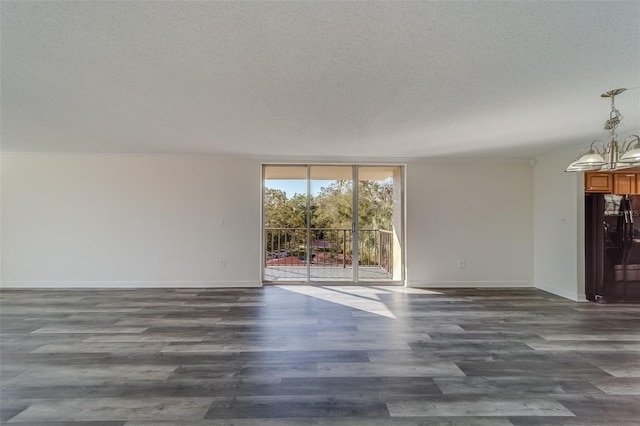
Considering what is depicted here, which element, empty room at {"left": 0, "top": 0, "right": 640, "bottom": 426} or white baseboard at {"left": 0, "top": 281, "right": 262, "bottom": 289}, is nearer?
empty room at {"left": 0, "top": 0, "right": 640, "bottom": 426}

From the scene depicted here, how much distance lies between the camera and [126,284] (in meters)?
4.77

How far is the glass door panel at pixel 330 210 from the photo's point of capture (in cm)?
517

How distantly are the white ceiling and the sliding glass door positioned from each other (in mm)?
1617

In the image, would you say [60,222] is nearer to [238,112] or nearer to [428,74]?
[238,112]

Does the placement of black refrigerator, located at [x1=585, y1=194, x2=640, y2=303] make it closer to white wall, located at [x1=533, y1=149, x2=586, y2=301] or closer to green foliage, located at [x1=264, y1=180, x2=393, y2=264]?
white wall, located at [x1=533, y1=149, x2=586, y2=301]

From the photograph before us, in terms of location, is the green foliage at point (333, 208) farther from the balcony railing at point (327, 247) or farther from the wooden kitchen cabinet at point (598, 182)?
the wooden kitchen cabinet at point (598, 182)

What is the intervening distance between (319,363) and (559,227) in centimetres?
433

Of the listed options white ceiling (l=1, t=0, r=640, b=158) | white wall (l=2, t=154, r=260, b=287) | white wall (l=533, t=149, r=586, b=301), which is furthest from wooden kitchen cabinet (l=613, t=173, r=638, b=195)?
white wall (l=2, t=154, r=260, b=287)

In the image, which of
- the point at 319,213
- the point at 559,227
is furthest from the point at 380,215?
the point at 559,227

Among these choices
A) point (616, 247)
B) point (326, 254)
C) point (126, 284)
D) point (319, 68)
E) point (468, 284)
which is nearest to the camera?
point (319, 68)

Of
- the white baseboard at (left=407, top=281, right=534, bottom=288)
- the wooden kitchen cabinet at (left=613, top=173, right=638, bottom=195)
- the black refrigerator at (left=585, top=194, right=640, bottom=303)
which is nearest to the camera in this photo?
the black refrigerator at (left=585, top=194, right=640, bottom=303)

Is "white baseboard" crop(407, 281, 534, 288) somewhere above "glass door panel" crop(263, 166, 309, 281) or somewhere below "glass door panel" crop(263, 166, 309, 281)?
below

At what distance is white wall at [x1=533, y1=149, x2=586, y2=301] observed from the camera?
406 centimetres

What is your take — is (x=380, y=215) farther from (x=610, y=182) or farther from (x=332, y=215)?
(x=610, y=182)
